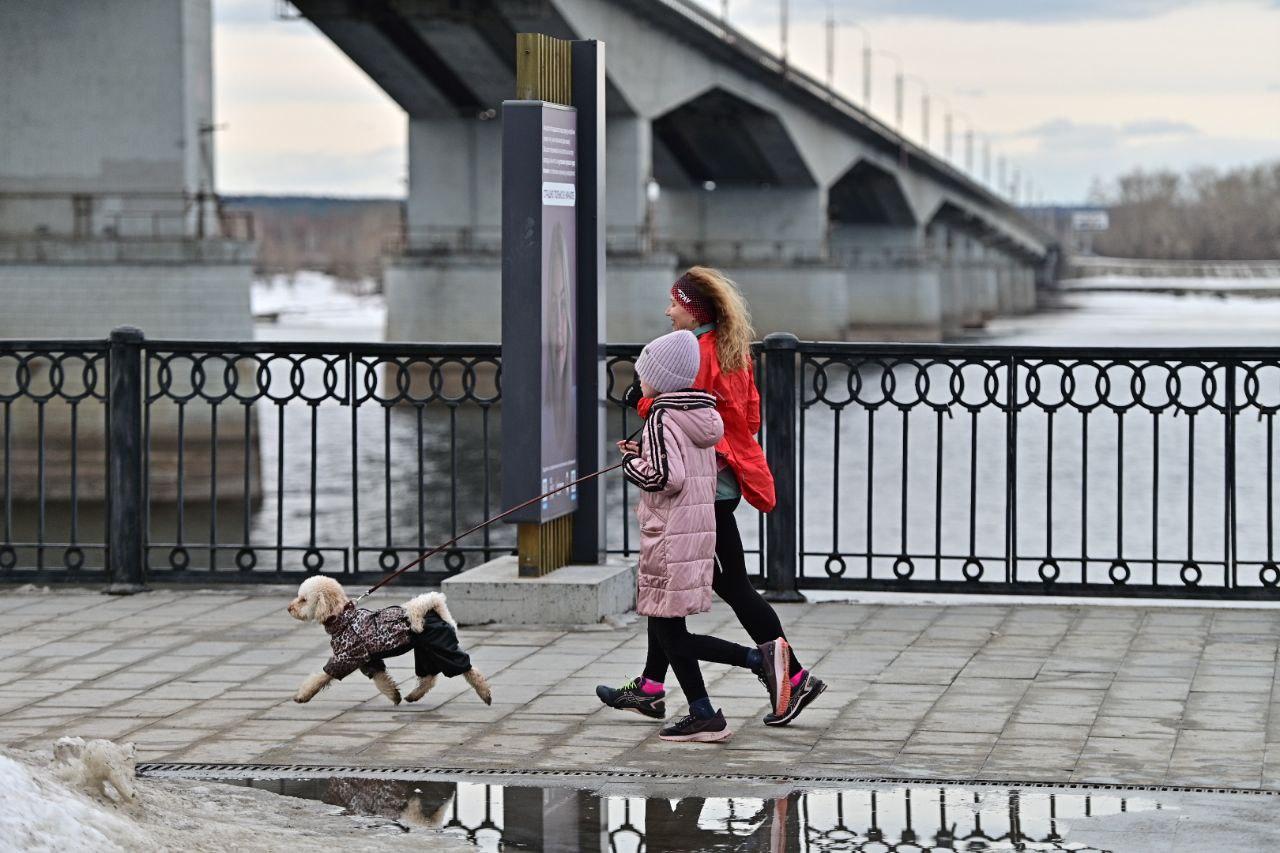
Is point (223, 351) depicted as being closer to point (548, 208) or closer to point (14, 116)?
point (548, 208)

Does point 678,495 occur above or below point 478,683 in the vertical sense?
above

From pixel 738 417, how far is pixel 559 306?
2439 millimetres

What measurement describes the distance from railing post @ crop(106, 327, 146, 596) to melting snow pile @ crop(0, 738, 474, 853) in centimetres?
457

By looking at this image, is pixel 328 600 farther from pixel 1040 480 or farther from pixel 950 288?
pixel 950 288

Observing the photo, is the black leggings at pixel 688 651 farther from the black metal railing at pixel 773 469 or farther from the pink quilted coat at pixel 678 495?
the black metal railing at pixel 773 469

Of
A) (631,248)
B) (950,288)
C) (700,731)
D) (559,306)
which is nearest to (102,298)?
(631,248)

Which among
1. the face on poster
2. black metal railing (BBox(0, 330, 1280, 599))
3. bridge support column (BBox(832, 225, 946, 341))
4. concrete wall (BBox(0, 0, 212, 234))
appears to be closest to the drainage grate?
the face on poster

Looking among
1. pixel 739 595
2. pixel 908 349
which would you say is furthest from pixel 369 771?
pixel 908 349

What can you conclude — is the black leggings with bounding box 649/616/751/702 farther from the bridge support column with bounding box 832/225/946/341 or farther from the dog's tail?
the bridge support column with bounding box 832/225/946/341

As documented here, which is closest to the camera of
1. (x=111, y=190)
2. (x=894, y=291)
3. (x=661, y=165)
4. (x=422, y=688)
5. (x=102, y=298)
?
(x=422, y=688)

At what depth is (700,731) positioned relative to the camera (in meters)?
7.29

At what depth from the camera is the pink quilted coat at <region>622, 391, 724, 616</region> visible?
7168mm

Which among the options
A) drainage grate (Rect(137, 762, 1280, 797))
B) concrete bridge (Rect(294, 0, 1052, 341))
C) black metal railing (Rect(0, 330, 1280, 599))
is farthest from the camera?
concrete bridge (Rect(294, 0, 1052, 341))

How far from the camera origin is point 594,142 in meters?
10.0
